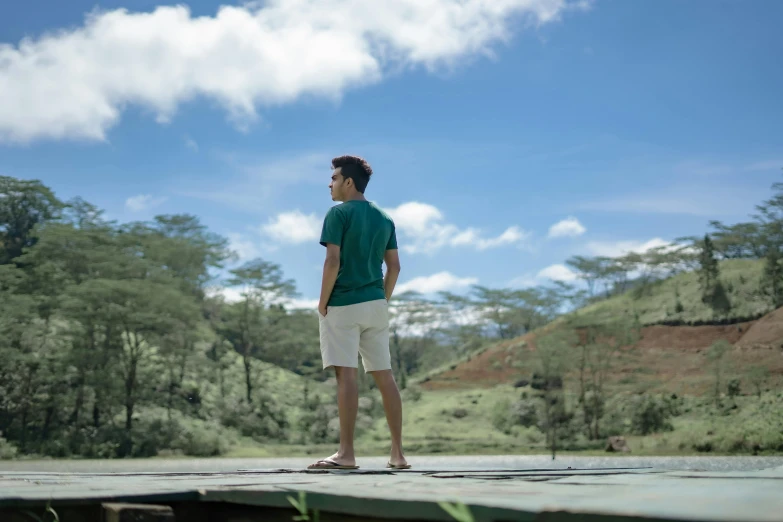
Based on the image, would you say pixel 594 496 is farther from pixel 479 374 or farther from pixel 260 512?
pixel 479 374

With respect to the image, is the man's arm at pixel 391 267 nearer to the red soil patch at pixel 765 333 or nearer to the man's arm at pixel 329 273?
the man's arm at pixel 329 273

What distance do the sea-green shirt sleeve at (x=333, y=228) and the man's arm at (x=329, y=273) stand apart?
0.04m

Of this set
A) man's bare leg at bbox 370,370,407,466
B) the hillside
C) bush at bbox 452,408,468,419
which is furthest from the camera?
bush at bbox 452,408,468,419

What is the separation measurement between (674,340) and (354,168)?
34638mm

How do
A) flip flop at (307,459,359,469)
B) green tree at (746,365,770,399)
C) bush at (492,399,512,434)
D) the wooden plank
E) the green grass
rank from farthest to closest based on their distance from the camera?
the green grass
bush at (492,399,512,434)
green tree at (746,365,770,399)
flip flop at (307,459,359,469)
the wooden plank

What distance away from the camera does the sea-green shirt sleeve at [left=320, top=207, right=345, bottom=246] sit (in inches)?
146

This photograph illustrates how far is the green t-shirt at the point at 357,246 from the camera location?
3.70 metres

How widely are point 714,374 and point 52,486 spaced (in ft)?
107

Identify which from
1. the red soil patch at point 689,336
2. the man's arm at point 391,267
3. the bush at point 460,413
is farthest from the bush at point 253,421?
the man's arm at point 391,267

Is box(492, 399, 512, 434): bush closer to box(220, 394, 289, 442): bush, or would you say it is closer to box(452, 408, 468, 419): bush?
box(452, 408, 468, 419): bush

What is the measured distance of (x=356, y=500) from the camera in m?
1.53

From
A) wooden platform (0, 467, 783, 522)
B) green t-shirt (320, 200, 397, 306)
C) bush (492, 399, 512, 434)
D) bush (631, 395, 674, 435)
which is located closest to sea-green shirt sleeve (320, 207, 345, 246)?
green t-shirt (320, 200, 397, 306)

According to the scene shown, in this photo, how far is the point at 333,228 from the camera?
371cm

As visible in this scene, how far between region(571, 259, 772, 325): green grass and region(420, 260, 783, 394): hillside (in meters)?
0.04
